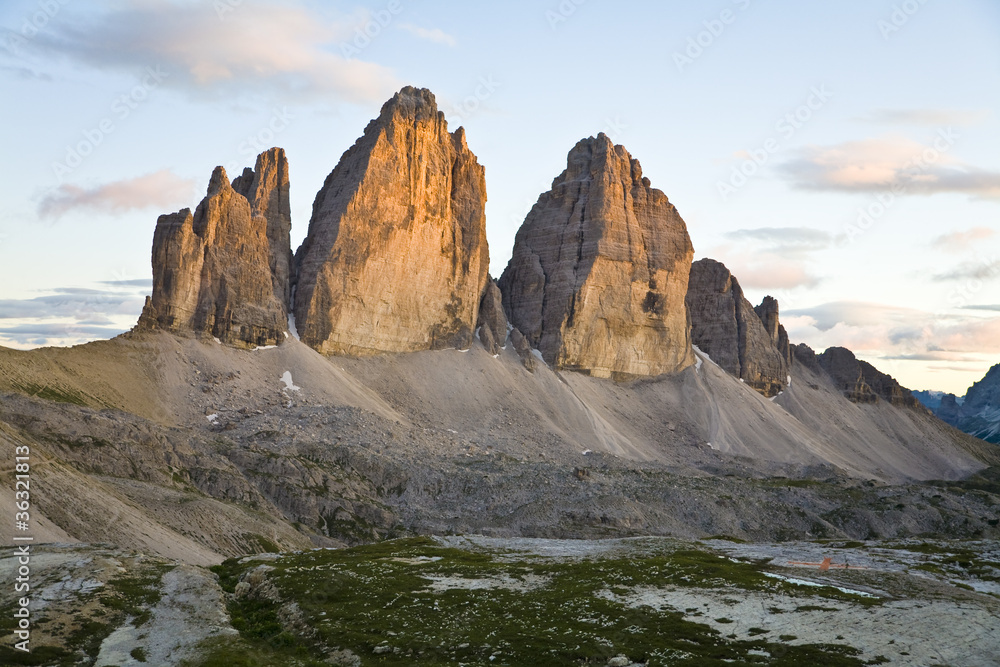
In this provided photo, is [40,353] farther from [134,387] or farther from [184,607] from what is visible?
[184,607]

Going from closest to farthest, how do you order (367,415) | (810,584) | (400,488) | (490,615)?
(490,615) < (810,584) < (400,488) < (367,415)

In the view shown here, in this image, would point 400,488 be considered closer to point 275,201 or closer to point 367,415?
point 367,415

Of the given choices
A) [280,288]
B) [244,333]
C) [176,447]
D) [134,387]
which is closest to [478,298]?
[280,288]

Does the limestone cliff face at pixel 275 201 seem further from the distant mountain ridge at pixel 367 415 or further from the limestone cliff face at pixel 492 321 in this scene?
the limestone cliff face at pixel 492 321

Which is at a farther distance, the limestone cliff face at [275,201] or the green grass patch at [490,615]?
the limestone cliff face at [275,201]

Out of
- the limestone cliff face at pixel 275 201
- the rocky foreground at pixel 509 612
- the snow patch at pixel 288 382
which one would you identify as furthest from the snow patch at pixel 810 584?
the limestone cliff face at pixel 275 201

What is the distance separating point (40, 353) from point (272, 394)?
33.1m

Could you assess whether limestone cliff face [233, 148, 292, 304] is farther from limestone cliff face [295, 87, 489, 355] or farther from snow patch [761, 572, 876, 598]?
snow patch [761, 572, 876, 598]

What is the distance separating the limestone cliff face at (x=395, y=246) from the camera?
6654 inches

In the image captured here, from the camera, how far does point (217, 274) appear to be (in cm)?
15350

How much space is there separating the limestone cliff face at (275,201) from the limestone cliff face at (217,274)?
7914 millimetres

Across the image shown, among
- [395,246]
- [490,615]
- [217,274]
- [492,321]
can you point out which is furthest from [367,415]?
[490,615]

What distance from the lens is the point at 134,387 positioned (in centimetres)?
12888

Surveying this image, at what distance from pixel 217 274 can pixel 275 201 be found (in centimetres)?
2709
